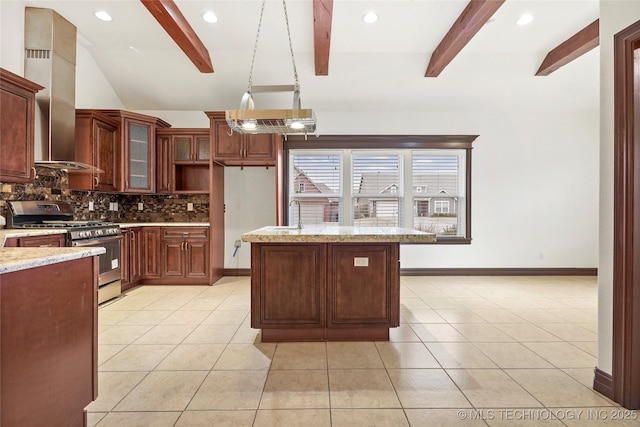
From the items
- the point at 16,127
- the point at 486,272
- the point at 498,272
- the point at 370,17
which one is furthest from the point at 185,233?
the point at 498,272

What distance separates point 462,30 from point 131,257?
17.2ft

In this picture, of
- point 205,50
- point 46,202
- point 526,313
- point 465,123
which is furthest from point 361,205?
point 46,202

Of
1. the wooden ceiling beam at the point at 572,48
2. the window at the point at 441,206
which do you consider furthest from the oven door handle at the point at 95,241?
the wooden ceiling beam at the point at 572,48

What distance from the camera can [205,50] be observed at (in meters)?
4.25

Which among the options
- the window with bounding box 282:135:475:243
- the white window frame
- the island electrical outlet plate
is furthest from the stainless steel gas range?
the white window frame

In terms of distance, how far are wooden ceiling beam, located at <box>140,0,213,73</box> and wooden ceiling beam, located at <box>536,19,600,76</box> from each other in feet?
16.2

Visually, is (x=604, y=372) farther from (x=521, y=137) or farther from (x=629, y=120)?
(x=521, y=137)

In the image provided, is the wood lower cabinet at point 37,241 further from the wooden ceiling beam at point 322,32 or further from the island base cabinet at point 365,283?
the wooden ceiling beam at point 322,32

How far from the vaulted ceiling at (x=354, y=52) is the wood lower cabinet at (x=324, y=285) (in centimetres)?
257

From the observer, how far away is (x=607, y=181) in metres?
1.91

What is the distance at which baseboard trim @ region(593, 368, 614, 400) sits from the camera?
6.19 ft

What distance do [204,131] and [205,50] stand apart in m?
1.18

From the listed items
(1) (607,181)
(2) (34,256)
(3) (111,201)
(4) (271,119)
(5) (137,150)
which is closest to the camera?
(2) (34,256)

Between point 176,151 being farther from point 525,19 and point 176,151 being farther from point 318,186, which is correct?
point 525,19
